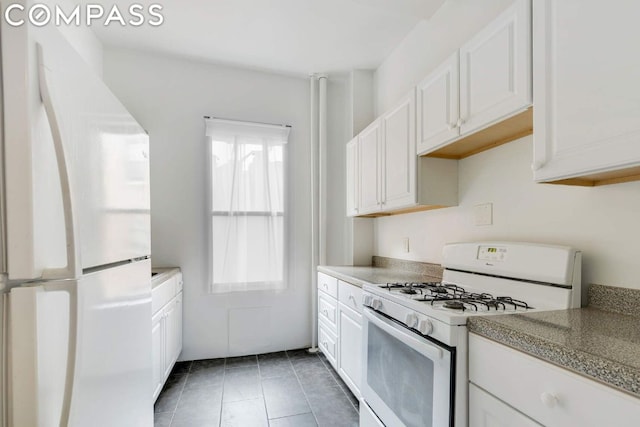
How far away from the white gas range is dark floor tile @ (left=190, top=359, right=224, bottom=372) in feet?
5.07

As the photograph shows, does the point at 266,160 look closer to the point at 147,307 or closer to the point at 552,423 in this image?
the point at 147,307

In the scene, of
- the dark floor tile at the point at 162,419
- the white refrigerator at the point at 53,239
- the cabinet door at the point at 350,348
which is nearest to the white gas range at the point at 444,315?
the cabinet door at the point at 350,348

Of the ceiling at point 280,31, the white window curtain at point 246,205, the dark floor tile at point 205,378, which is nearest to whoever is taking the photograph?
the ceiling at point 280,31

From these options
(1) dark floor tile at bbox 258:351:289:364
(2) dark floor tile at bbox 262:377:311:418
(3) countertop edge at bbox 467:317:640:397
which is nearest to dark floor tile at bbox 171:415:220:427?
(2) dark floor tile at bbox 262:377:311:418

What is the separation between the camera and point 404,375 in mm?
1402

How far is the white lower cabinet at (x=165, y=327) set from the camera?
6.43 ft

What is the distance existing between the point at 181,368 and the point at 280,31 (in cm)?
300

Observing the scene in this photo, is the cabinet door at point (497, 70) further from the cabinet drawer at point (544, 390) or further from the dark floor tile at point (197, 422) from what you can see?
the dark floor tile at point (197, 422)

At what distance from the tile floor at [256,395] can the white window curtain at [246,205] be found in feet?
2.33

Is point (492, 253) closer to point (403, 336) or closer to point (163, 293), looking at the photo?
point (403, 336)

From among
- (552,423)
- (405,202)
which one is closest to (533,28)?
(405,202)

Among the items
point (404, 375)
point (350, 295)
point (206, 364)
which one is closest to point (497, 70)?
point (404, 375)

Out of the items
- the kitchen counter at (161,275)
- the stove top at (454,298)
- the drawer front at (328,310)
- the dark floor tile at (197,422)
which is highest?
the stove top at (454,298)

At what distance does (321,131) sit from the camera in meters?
Result: 3.15
